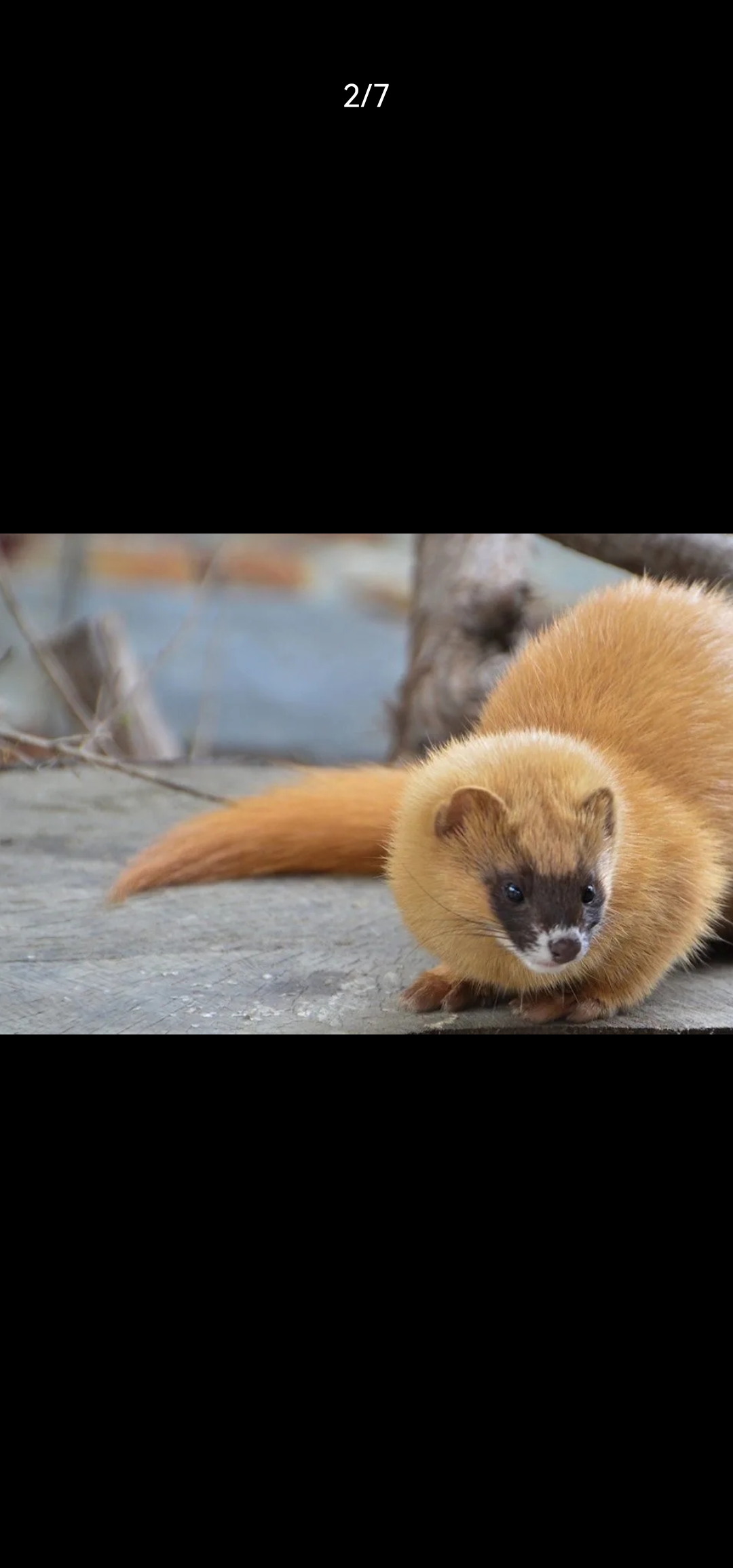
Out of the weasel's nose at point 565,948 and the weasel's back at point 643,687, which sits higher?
the weasel's back at point 643,687

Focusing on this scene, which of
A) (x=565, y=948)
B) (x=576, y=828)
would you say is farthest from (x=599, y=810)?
(x=565, y=948)

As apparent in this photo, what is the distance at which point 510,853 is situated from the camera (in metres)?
1.29

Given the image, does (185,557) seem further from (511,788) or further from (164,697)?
(511,788)

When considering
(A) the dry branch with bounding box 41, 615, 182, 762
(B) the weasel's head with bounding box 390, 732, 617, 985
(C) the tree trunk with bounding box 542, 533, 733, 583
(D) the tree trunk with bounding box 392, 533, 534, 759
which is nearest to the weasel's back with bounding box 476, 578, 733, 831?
(B) the weasel's head with bounding box 390, 732, 617, 985

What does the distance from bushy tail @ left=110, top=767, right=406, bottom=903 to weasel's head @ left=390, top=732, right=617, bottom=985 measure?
295mm

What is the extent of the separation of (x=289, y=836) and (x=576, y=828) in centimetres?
53

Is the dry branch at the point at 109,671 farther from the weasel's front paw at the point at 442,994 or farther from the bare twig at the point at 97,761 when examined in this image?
the weasel's front paw at the point at 442,994

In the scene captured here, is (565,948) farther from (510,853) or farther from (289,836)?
(289,836)

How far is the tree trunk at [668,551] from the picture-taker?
1968 mm

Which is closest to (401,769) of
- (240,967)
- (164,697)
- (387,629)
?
(240,967)

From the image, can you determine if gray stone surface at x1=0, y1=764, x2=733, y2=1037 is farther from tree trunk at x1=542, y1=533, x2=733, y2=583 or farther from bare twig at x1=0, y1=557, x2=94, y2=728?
tree trunk at x1=542, y1=533, x2=733, y2=583

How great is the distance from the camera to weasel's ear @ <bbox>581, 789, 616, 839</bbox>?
1.30 m

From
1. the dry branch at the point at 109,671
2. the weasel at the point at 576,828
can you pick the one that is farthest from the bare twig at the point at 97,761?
the dry branch at the point at 109,671

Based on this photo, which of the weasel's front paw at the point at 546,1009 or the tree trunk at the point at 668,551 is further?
the tree trunk at the point at 668,551
